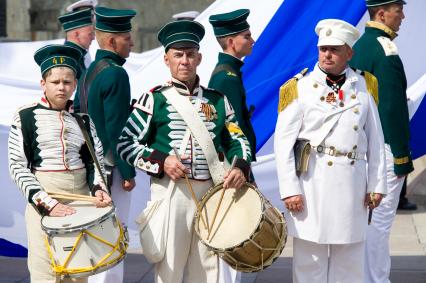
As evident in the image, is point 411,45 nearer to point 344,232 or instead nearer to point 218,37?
point 218,37

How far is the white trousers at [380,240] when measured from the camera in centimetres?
770

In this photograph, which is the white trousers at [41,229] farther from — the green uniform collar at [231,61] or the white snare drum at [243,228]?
the green uniform collar at [231,61]

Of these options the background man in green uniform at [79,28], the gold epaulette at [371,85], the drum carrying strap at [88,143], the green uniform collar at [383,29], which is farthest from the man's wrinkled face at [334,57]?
the background man in green uniform at [79,28]

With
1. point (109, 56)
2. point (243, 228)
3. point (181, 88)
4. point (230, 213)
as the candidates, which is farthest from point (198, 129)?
point (109, 56)

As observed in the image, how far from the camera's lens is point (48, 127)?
6234 mm

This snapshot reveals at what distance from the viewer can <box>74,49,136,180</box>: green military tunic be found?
7.12 metres

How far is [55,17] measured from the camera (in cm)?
1662

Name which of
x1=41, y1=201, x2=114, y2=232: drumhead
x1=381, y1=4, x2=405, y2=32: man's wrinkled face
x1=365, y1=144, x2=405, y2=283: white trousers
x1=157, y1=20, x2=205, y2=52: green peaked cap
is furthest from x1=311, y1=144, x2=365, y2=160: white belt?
x1=381, y1=4, x2=405, y2=32: man's wrinkled face

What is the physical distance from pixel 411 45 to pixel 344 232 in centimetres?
264

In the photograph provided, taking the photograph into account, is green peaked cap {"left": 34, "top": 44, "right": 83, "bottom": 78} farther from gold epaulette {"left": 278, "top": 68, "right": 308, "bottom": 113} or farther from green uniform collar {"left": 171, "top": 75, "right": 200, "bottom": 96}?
gold epaulette {"left": 278, "top": 68, "right": 308, "bottom": 113}

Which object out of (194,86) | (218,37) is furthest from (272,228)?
(218,37)

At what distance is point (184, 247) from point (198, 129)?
600 millimetres

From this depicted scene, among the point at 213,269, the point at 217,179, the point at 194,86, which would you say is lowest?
the point at 213,269

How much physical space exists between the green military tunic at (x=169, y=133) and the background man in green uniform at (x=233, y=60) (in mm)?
1119
